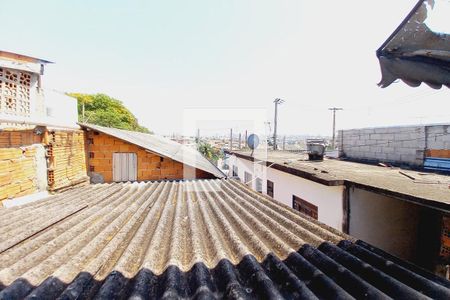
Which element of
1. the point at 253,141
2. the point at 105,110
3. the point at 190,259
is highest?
the point at 105,110

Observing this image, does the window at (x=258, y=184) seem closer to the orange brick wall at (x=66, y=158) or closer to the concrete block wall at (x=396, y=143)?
the concrete block wall at (x=396, y=143)

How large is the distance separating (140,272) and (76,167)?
270 inches

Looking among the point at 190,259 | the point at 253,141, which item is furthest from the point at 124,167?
the point at 253,141

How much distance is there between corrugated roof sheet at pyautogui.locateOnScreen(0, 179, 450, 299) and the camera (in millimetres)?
1741

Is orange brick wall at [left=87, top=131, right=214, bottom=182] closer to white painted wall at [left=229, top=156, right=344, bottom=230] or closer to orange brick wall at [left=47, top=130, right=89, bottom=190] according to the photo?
orange brick wall at [left=47, top=130, right=89, bottom=190]

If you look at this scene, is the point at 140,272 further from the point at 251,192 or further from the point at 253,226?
the point at 251,192

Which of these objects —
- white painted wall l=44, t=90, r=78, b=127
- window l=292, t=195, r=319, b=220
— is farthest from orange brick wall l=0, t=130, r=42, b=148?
window l=292, t=195, r=319, b=220

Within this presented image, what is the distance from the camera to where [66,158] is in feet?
22.6

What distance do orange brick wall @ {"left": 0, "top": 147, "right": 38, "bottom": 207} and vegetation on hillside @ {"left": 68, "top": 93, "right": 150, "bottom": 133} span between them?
24.8 metres

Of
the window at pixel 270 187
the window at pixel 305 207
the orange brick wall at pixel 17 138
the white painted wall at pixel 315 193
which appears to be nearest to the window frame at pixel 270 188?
the window at pixel 270 187

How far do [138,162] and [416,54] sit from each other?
27.2 feet

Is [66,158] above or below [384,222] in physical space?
above

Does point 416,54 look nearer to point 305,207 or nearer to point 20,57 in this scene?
point 305,207

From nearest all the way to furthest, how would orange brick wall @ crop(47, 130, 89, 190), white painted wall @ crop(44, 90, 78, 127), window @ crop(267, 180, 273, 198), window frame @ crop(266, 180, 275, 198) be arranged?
orange brick wall @ crop(47, 130, 89, 190) < window frame @ crop(266, 180, 275, 198) < window @ crop(267, 180, 273, 198) < white painted wall @ crop(44, 90, 78, 127)
